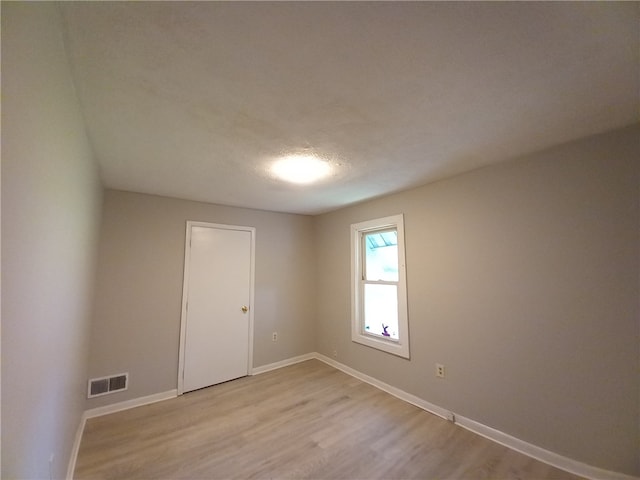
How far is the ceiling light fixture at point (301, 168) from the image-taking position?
2079mm

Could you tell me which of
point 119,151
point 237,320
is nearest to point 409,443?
point 237,320

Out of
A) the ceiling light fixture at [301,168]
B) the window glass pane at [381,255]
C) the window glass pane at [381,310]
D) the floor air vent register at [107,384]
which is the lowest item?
the floor air vent register at [107,384]

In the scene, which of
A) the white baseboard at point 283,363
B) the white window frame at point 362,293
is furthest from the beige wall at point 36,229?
the white window frame at point 362,293

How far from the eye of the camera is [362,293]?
3.54 m

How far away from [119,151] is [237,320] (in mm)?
2372

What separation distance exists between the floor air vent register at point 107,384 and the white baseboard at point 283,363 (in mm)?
1438

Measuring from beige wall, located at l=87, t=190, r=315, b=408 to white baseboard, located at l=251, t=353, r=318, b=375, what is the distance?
0.07 m

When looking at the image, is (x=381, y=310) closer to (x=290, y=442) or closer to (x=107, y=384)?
(x=290, y=442)

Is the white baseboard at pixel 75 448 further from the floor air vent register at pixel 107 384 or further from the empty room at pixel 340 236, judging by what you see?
the floor air vent register at pixel 107 384

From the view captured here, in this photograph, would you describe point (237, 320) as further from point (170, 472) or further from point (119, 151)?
point (119, 151)

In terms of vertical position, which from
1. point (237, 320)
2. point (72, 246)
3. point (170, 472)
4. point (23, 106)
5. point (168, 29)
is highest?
point (168, 29)

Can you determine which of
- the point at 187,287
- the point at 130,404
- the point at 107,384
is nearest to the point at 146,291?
the point at 187,287

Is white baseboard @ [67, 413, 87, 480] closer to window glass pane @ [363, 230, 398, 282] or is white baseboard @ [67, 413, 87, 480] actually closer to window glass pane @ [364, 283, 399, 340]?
window glass pane @ [364, 283, 399, 340]

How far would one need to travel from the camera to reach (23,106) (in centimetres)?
72
